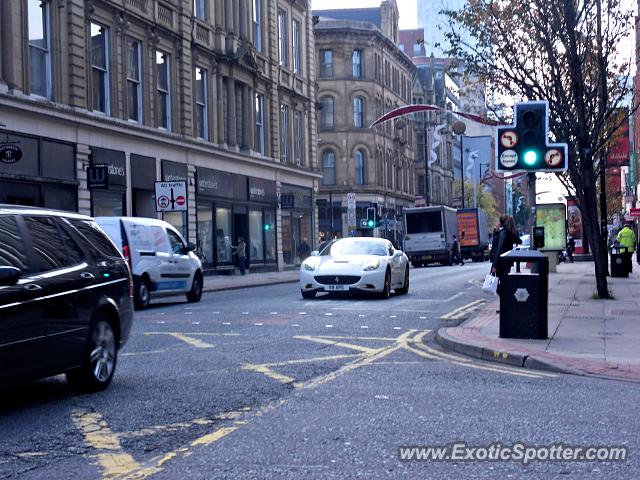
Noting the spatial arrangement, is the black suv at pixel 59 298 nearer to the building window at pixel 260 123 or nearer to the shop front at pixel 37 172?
the shop front at pixel 37 172

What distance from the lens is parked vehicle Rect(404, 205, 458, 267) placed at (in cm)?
5309

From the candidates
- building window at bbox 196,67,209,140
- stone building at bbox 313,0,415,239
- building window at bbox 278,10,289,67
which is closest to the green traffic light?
building window at bbox 196,67,209,140

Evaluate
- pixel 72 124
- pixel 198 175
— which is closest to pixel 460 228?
pixel 198 175

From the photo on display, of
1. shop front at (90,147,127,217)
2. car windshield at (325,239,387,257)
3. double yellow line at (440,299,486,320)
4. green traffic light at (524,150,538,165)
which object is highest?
shop front at (90,147,127,217)

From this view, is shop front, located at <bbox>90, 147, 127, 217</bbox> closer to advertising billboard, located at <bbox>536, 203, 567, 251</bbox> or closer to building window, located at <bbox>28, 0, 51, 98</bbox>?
building window, located at <bbox>28, 0, 51, 98</bbox>

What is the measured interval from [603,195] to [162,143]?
48.6 feet

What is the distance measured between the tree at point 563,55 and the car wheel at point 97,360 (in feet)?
43.4

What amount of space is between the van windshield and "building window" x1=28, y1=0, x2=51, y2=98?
97.7 feet

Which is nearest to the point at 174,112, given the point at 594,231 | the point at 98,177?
the point at 98,177

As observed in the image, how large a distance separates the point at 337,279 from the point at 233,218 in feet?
68.3

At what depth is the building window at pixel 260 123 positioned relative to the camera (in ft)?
144

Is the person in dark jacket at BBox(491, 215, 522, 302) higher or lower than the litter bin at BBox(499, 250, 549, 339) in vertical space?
higher

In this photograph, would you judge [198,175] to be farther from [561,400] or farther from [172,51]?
[561,400]

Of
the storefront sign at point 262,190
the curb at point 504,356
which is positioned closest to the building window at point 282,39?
the storefront sign at point 262,190
